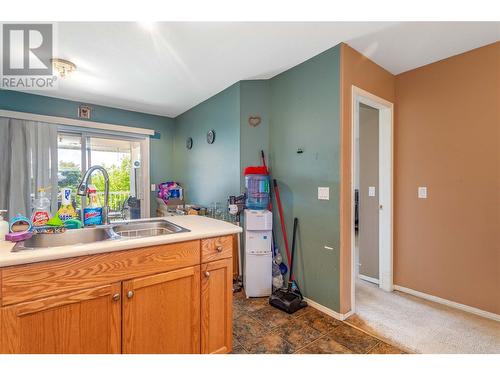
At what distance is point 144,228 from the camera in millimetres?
1727

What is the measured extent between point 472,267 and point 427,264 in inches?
13.8

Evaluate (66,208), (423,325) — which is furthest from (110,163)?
(423,325)

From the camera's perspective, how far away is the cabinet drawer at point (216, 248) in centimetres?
143

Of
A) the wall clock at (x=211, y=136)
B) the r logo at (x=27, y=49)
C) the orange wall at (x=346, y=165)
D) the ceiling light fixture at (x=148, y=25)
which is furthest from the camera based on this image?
the wall clock at (x=211, y=136)

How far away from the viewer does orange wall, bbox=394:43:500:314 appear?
2.08 metres

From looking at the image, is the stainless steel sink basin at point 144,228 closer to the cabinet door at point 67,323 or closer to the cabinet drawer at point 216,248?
the cabinet drawer at point 216,248

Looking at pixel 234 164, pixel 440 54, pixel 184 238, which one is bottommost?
pixel 184 238

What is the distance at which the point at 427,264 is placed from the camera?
245 centimetres

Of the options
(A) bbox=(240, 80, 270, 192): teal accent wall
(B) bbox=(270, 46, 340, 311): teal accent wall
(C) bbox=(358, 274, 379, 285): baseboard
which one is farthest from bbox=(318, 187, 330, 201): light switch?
(C) bbox=(358, 274, 379, 285): baseboard

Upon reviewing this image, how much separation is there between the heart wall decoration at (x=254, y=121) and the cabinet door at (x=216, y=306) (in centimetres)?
177

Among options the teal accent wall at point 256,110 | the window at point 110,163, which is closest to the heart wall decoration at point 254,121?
the teal accent wall at point 256,110

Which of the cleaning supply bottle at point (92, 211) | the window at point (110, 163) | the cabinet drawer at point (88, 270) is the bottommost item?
the cabinet drawer at point (88, 270)
